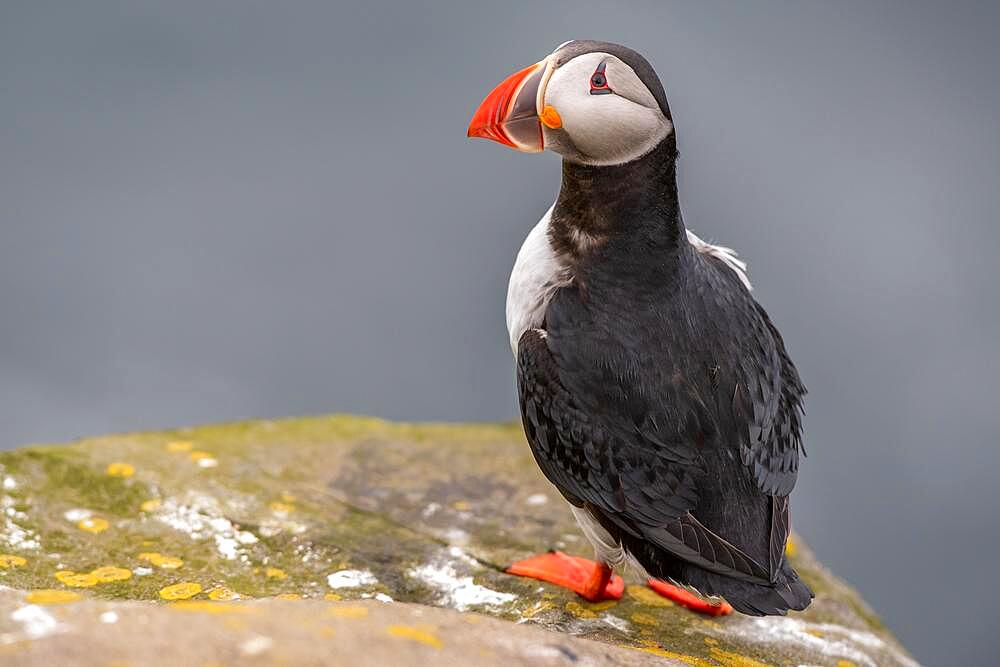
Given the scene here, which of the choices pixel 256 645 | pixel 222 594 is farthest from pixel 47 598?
pixel 222 594

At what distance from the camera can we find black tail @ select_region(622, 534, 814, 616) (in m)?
3.46

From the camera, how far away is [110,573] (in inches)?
153

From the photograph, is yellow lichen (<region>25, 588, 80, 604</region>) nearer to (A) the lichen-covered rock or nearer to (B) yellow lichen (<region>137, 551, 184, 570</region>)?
(A) the lichen-covered rock

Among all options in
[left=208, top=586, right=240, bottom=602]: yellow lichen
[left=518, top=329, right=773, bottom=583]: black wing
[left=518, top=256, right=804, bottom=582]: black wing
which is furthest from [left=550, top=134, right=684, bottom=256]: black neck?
[left=208, top=586, right=240, bottom=602]: yellow lichen

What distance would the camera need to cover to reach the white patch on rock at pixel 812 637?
13.4ft

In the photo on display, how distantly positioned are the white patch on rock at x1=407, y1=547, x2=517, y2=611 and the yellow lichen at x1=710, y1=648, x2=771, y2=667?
0.79 metres

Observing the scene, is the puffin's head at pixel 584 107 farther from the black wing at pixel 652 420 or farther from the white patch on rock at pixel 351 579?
the white patch on rock at pixel 351 579

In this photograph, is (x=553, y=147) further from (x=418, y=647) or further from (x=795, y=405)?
(x=418, y=647)

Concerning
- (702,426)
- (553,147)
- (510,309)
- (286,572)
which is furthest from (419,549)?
(553,147)

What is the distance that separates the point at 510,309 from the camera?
3.98 m

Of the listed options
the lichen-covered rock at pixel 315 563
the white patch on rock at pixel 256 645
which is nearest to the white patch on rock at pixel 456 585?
the lichen-covered rock at pixel 315 563

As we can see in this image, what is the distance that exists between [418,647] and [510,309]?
1.66 meters

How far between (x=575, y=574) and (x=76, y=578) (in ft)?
6.08

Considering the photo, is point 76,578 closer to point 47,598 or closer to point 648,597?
point 47,598
